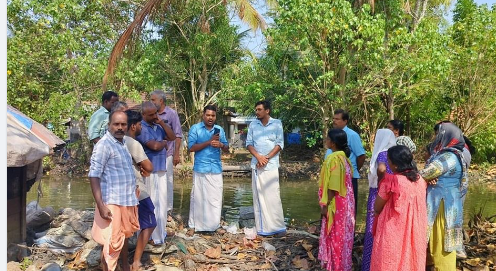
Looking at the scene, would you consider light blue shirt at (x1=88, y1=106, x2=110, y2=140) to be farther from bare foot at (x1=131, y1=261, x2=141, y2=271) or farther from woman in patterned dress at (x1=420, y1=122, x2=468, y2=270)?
woman in patterned dress at (x1=420, y1=122, x2=468, y2=270)

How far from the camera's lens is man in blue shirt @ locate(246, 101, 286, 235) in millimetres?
5961

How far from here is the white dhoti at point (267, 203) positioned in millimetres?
5961

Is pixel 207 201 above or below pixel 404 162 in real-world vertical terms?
below

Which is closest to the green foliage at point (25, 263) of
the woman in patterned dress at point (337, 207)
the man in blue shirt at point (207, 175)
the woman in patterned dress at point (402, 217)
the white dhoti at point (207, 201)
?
the man in blue shirt at point (207, 175)

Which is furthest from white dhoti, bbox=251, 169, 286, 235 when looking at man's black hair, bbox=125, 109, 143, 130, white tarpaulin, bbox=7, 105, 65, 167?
white tarpaulin, bbox=7, 105, 65, 167

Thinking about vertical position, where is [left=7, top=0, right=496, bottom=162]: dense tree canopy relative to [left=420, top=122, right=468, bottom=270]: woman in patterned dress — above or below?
above

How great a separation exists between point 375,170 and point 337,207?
2.49 feet

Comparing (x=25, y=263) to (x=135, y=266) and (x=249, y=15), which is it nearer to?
(x=135, y=266)

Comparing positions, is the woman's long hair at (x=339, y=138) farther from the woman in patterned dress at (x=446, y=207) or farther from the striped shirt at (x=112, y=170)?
the striped shirt at (x=112, y=170)

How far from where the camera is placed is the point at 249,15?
1831 centimetres

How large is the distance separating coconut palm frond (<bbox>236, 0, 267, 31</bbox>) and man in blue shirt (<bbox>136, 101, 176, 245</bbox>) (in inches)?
536

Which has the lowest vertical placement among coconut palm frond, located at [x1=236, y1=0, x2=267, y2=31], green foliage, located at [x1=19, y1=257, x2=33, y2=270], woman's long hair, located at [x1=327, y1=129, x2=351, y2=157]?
green foliage, located at [x1=19, y1=257, x2=33, y2=270]

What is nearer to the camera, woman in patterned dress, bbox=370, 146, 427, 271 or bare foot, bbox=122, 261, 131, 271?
woman in patterned dress, bbox=370, 146, 427, 271

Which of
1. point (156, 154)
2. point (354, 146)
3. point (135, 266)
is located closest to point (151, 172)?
point (156, 154)
